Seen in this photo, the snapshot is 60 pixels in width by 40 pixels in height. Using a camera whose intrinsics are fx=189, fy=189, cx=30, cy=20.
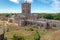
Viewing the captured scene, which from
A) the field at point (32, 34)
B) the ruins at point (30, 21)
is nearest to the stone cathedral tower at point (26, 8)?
the ruins at point (30, 21)

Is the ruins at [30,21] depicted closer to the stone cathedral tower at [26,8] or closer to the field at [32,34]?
the stone cathedral tower at [26,8]

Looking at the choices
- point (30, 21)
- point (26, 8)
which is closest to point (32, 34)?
point (30, 21)

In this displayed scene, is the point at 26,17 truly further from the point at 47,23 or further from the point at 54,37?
the point at 54,37

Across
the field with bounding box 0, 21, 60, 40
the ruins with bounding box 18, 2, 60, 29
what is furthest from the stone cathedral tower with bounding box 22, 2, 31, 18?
the field with bounding box 0, 21, 60, 40

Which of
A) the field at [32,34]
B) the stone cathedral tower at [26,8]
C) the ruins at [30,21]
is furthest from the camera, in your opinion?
the stone cathedral tower at [26,8]

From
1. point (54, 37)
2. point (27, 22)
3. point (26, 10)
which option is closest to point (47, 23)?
point (27, 22)

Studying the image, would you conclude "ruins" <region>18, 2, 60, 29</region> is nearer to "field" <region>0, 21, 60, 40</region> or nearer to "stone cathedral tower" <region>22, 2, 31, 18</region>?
"stone cathedral tower" <region>22, 2, 31, 18</region>

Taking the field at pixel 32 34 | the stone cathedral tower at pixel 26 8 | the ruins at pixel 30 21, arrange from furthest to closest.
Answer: the stone cathedral tower at pixel 26 8
the ruins at pixel 30 21
the field at pixel 32 34

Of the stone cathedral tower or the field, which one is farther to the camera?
the stone cathedral tower

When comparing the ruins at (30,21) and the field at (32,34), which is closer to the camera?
the field at (32,34)

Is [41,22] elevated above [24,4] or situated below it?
below

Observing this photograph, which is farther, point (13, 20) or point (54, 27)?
point (13, 20)
